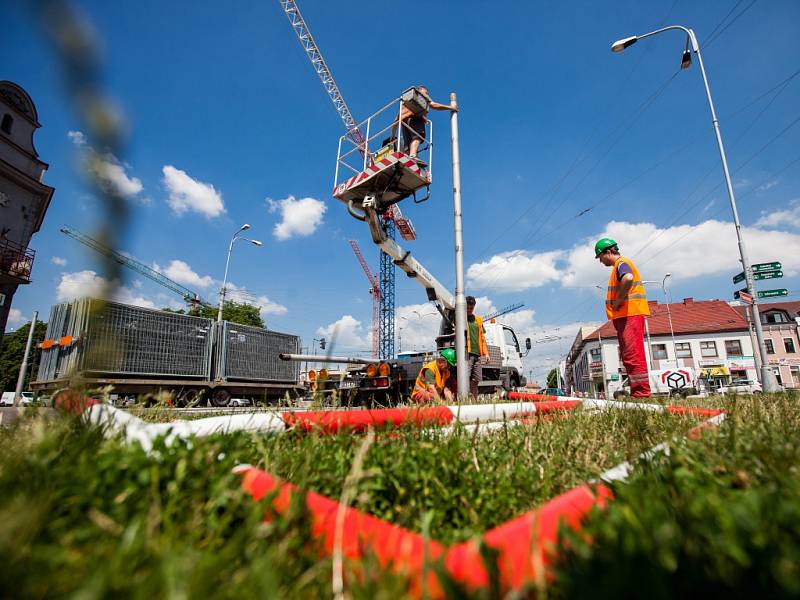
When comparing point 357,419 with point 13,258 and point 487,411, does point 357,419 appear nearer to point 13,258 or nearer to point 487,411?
point 487,411

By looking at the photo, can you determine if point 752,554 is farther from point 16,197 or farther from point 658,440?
point 16,197

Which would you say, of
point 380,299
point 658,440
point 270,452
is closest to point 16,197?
point 270,452

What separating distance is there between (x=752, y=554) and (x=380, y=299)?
62.8 metres

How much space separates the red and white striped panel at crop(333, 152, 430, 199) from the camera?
8.73 metres

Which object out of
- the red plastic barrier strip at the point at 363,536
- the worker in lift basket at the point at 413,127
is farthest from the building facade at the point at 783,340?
the red plastic barrier strip at the point at 363,536

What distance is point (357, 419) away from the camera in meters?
2.28

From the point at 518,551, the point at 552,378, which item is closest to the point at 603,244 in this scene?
the point at 518,551

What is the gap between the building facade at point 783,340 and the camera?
46.6 m

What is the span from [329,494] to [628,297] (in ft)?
19.5

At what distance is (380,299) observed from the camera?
6334 cm

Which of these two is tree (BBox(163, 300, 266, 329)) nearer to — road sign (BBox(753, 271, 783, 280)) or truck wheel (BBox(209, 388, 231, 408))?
truck wheel (BBox(209, 388, 231, 408))

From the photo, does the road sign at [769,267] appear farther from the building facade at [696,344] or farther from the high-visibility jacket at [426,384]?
the building facade at [696,344]

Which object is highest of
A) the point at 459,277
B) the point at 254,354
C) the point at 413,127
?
the point at 413,127

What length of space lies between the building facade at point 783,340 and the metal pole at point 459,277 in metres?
54.3
